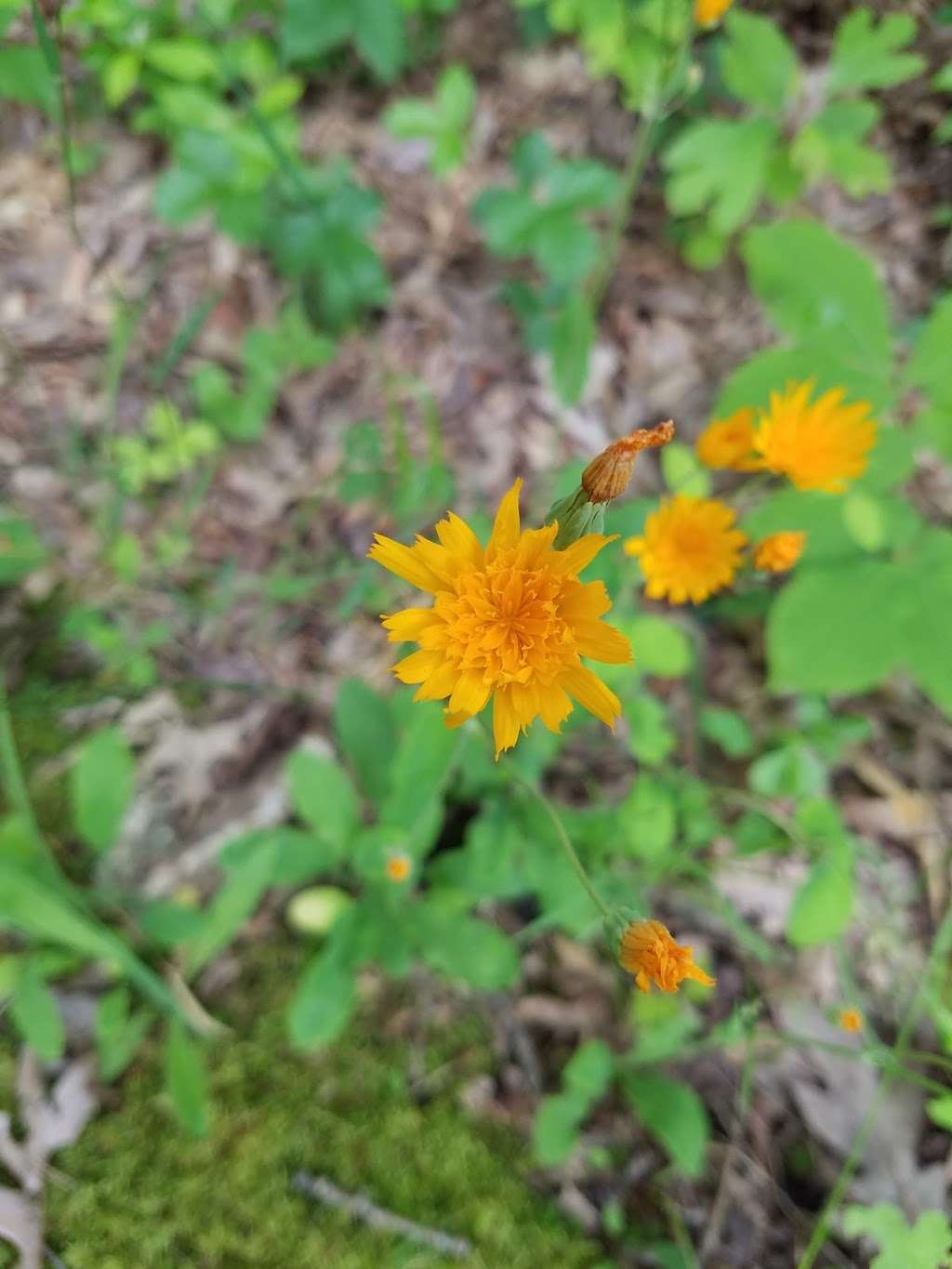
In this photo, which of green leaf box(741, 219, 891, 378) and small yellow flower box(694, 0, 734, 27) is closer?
small yellow flower box(694, 0, 734, 27)

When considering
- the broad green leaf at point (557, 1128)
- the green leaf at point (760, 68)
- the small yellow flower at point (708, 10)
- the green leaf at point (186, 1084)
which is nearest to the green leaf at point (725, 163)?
the green leaf at point (760, 68)

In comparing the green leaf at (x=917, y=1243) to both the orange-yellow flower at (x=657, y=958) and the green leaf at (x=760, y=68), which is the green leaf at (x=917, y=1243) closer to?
the orange-yellow flower at (x=657, y=958)

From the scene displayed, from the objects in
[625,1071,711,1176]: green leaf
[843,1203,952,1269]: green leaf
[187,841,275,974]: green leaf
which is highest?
[187,841,275,974]: green leaf

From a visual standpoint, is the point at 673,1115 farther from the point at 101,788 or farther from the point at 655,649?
the point at 101,788

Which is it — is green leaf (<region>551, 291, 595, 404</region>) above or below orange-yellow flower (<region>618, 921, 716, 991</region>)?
above

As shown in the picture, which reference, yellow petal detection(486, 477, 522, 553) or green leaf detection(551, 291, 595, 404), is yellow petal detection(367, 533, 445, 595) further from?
green leaf detection(551, 291, 595, 404)

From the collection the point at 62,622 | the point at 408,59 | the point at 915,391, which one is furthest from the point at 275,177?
the point at 915,391

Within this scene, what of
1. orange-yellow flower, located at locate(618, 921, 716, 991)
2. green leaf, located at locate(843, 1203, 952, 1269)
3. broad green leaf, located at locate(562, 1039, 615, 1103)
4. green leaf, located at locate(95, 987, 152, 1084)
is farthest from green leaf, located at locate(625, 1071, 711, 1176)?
green leaf, located at locate(95, 987, 152, 1084)

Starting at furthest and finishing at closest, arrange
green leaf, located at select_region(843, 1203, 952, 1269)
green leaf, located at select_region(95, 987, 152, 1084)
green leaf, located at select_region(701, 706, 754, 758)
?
green leaf, located at select_region(701, 706, 754, 758), green leaf, located at select_region(95, 987, 152, 1084), green leaf, located at select_region(843, 1203, 952, 1269)

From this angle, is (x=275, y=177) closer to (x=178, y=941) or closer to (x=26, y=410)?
(x=26, y=410)
